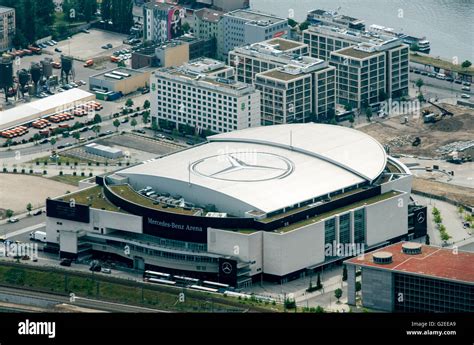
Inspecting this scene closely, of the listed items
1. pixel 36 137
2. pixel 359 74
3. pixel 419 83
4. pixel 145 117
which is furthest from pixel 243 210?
pixel 419 83

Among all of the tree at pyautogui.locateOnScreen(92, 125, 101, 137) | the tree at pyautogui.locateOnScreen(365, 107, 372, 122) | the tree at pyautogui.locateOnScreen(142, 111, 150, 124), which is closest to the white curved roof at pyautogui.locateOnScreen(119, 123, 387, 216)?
the tree at pyautogui.locateOnScreen(365, 107, 372, 122)

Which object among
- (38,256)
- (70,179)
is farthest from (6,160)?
(38,256)

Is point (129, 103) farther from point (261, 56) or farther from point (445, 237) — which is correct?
point (445, 237)

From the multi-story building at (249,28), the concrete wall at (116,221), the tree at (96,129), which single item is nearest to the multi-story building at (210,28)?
the multi-story building at (249,28)

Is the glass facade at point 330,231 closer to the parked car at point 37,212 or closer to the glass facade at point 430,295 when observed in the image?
the glass facade at point 430,295

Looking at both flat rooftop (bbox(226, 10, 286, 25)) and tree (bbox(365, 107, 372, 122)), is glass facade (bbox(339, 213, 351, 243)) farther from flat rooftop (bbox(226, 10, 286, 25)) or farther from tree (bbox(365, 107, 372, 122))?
flat rooftop (bbox(226, 10, 286, 25))

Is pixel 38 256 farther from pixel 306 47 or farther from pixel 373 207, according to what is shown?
pixel 306 47
